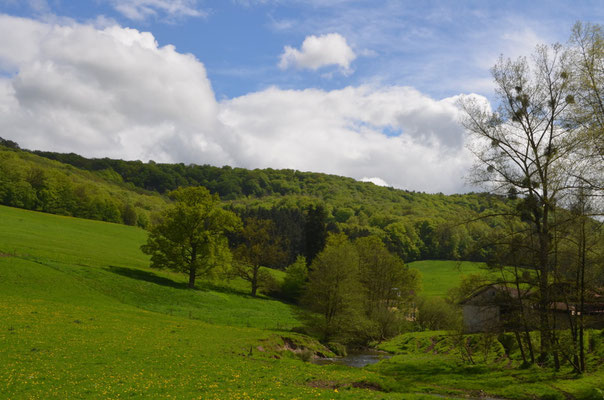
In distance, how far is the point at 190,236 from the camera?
60469mm

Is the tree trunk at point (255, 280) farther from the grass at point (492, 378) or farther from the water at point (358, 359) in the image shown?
the grass at point (492, 378)

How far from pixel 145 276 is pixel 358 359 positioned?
32018 mm

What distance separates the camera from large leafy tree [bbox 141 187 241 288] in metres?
59.7

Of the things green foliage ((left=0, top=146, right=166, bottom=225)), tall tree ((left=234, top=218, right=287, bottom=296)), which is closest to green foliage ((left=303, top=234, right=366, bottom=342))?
tall tree ((left=234, top=218, right=287, bottom=296))

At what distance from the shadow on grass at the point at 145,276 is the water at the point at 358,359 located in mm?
26202

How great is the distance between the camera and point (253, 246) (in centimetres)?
7225

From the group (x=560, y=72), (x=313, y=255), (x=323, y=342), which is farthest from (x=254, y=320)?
(x=560, y=72)

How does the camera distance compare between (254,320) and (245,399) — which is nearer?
(245,399)

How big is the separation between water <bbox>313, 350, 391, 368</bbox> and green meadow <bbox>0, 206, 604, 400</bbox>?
2337 mm

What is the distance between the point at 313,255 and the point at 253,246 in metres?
15.3

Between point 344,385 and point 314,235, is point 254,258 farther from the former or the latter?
point 344,385

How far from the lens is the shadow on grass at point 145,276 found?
5530cm

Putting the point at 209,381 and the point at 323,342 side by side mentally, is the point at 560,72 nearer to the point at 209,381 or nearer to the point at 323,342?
the point at 209,381

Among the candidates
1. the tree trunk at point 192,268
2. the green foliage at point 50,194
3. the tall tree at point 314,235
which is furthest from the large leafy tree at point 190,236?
the green foliage at point 50,194
